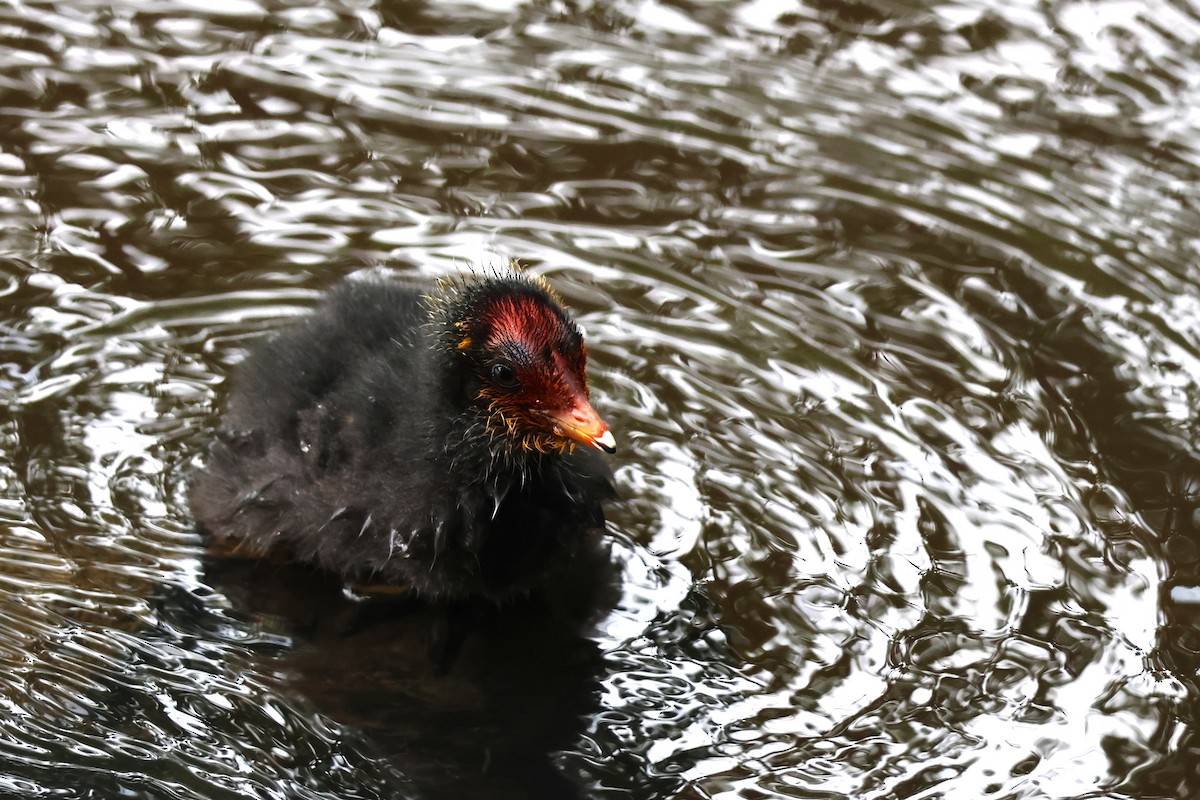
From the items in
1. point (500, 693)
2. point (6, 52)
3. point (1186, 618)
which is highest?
point (6, 52)

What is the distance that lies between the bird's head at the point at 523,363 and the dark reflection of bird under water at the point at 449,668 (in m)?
0.62

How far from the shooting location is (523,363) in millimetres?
4402

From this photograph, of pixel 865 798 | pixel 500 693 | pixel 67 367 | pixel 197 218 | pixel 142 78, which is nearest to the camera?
pixel 865 798

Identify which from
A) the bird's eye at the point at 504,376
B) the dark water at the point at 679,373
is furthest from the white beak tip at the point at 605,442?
the dark water at the point at 679,373

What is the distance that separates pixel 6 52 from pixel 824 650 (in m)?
5.29

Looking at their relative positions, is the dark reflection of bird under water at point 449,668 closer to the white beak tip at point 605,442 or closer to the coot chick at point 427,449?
the coot chick at point 427,449

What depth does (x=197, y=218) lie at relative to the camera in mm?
6340

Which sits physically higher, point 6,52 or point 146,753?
point 6,52

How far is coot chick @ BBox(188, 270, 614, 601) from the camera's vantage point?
4.46 meters

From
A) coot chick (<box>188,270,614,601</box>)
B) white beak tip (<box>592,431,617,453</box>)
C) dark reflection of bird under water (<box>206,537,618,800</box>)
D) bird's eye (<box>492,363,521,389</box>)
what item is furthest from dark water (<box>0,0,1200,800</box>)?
bird's eye (<box>492,363,521,389</box>)

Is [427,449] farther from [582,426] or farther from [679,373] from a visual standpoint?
[679,373]

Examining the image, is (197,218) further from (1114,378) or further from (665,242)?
(1114,378)

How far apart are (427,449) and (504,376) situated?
36 centimetres

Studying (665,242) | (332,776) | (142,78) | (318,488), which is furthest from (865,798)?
(142,78)
